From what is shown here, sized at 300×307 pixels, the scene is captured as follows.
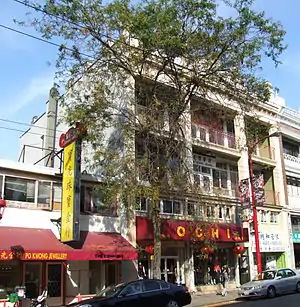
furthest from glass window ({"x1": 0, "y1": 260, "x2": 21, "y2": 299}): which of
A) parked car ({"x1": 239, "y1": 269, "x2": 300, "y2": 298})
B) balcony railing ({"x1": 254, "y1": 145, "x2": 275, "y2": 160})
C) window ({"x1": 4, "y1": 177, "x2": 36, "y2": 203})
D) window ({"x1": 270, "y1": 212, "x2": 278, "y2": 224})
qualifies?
balcony railing ({"x1": 254, "y1": 145, "x2": 275, "y2": 160})

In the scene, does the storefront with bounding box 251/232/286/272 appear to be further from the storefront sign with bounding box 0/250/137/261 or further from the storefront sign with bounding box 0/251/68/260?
the storefront sign with bounding box 0/251/68/260


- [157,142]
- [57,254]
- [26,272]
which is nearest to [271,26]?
[157,142]

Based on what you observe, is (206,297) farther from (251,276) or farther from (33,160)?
(33,160)

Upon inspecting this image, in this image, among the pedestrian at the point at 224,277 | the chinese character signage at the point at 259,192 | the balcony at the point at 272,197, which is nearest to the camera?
the pedestrian at the point at 224,277

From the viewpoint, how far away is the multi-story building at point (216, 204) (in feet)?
72.4

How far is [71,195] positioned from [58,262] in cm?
325

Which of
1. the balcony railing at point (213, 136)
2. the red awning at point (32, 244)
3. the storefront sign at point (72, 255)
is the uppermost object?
the balcony railing at point (213, 136)

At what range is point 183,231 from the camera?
22844 millimetres

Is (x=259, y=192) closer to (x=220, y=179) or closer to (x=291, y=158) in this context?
(x=220, y=179)

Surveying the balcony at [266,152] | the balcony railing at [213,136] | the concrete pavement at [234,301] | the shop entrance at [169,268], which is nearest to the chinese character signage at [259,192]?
the balcony railing at [213,136]

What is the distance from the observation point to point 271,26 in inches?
687

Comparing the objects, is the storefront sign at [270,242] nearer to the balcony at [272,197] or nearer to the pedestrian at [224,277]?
the balcony at [272,197]

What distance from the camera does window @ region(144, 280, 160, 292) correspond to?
14549 millimetres

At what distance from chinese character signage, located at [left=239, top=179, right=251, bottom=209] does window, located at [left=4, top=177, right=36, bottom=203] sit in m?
13.4
